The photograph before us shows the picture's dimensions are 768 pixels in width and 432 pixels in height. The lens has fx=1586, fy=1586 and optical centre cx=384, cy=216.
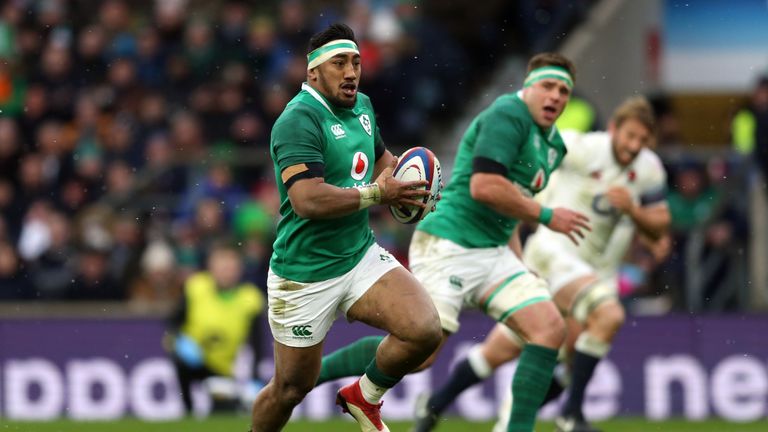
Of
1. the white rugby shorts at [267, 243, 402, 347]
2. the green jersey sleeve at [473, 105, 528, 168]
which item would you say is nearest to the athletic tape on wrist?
the white rugby shorts at [267, 243, 402, 347]

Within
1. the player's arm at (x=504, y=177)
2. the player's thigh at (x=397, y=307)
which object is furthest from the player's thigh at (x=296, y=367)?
the player's arm at (x=504, y=177)

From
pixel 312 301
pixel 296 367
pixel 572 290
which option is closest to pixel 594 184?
pixel 572 290

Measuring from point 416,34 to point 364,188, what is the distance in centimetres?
1008

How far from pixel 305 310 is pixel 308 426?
415 centimetres

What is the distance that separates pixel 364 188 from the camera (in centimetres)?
803

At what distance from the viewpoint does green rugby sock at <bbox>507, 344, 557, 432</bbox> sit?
9.08 m

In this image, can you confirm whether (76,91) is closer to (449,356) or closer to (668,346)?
(449,356)

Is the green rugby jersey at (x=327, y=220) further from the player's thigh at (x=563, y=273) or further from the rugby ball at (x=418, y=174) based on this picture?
the player's thigh at (x=563, y=273)

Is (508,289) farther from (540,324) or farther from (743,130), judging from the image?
(743,130)

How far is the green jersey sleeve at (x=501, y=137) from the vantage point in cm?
935

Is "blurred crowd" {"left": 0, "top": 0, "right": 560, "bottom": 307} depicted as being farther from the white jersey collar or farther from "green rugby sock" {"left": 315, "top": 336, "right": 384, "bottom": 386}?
the white jersey collar

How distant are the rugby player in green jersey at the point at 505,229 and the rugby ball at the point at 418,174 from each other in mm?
1081

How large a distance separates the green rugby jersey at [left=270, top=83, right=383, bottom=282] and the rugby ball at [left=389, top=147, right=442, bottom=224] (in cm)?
25

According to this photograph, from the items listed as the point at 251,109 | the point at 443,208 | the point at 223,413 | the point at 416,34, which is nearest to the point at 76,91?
the point at 251,109
